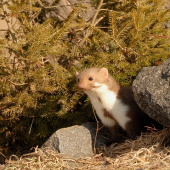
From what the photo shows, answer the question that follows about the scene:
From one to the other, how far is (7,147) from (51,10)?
2.44 m

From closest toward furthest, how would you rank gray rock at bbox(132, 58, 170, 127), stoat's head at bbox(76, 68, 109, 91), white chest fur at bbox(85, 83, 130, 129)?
gray rock at bbox(132, 58, 170, 127) → stoat's head at bbox(76, 68, 109, 91) → white chest fur at bbox(85, 83, 130, 129)

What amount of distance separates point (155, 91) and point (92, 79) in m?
0.89

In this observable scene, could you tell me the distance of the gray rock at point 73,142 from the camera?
347 centimetres

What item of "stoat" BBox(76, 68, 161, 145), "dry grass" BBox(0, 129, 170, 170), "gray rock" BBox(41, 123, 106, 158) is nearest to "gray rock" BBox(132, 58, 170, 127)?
"dry grass" BBox(0, 129, 170, 170)

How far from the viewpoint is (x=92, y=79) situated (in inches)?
138

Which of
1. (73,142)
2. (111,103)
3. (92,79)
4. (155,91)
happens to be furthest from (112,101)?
(155,91)

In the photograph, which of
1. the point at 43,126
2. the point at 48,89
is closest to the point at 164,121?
the point at 48,89

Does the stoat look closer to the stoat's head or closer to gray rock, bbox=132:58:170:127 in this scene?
the stoat's head

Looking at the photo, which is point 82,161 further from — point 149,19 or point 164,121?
point 149,19

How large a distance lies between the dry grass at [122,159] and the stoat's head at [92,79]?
2.68 ft

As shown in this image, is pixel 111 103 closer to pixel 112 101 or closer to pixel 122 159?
pixel 112 101

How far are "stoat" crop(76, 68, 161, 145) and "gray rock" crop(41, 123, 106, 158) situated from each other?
373mm

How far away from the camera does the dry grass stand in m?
2.89

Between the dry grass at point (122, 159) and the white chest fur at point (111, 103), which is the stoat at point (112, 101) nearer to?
the white chest fur at point (111, 103)
